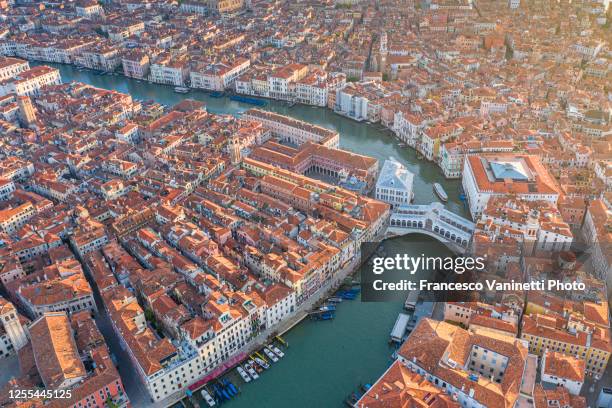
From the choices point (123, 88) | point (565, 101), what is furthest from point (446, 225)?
point (123, 88)

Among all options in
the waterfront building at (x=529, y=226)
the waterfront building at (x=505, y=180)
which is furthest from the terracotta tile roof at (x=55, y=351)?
the waterfront building at (x=505, y=180)

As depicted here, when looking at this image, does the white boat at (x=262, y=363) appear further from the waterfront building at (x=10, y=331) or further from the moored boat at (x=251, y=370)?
the waterfront building at (x=10, y=331)

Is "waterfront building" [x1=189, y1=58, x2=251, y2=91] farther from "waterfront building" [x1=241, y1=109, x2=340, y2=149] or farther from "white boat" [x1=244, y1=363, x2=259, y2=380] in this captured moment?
"white boat" [x1=244, y1=363, x2=259, y2=380]

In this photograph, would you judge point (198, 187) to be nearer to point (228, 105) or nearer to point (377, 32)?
point (228, 105)

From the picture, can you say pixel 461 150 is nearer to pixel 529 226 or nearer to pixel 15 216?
pixel 529 226

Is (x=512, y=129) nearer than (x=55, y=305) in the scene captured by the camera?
No
